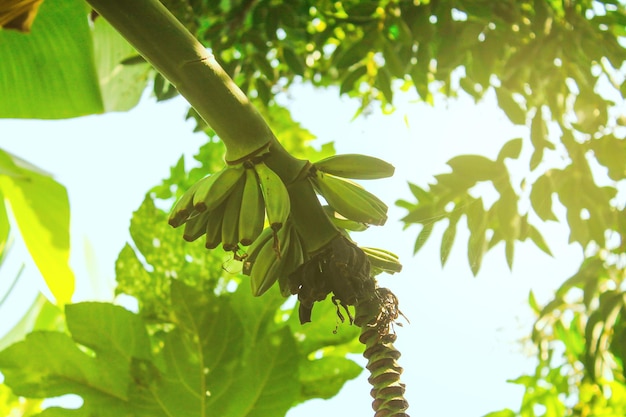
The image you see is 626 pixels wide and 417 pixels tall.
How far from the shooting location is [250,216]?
0.43 meters

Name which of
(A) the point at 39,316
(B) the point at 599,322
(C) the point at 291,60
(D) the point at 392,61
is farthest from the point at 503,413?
(A) the point at 39,316

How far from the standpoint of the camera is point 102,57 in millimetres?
1240

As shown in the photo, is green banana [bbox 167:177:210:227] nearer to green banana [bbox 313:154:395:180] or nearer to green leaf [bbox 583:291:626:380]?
green banana [bbox 313:154:395:180]

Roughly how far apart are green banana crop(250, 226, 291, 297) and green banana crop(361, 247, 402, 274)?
75 millimetres

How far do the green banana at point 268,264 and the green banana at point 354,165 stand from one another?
0.22 feet

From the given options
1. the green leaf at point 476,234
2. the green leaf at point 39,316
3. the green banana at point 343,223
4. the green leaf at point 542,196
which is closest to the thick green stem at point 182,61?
the green banana at point 343,223

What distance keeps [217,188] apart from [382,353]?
17 centimetres

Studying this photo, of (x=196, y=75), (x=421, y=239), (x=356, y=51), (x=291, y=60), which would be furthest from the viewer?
(x=291, y=60)

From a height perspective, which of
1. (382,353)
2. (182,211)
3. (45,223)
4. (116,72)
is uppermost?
(116,72)

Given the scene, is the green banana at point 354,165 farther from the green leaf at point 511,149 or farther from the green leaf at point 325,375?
the green leaf at point 325,375

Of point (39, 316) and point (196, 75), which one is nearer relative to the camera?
point (196, 75)

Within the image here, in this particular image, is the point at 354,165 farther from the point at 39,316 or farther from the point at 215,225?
the point at 39,316

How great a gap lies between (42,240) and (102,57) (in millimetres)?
408

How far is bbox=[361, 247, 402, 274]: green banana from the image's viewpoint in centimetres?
49
